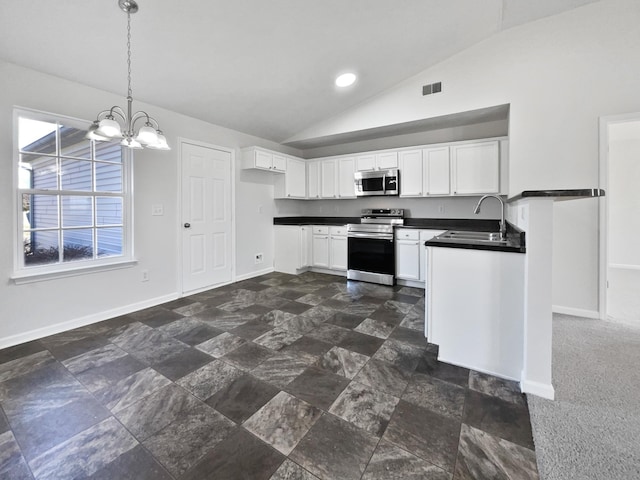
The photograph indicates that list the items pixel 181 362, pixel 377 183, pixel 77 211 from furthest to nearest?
pixel 377 183
pixel 77 211
pixel 181 362

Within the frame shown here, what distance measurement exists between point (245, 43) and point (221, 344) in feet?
9.28

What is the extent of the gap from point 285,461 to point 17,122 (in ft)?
11.2

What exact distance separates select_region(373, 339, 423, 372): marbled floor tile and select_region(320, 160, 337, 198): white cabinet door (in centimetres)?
328

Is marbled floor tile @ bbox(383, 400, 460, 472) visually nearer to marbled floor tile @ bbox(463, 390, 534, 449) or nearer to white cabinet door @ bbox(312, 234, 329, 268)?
marbled floor tile @ bbox(463, 390, 534, 449)

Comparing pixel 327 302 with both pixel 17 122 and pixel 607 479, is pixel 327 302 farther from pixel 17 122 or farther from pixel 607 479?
pixel 17 122

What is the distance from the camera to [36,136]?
264 cm

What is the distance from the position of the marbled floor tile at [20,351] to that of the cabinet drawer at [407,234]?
165 inches

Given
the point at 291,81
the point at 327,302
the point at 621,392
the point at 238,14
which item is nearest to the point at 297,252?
the point at 327,302

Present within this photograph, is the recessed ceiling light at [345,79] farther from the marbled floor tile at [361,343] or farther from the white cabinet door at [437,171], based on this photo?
the marbled floor tile at [361,343]

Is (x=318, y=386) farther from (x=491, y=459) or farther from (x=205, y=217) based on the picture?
(x=205, y=217)

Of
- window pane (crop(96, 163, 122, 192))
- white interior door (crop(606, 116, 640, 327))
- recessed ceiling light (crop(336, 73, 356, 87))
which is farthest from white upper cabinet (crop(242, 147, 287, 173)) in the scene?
white interior door (crop(606, 116, 640, 327))

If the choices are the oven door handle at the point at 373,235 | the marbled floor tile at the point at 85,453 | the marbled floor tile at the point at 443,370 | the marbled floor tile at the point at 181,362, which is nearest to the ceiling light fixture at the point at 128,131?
the marbled floor tile at the point at 181,362

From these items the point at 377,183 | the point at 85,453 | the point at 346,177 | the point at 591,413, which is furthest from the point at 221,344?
the point at 346,177

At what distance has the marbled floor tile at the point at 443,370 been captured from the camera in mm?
1971
